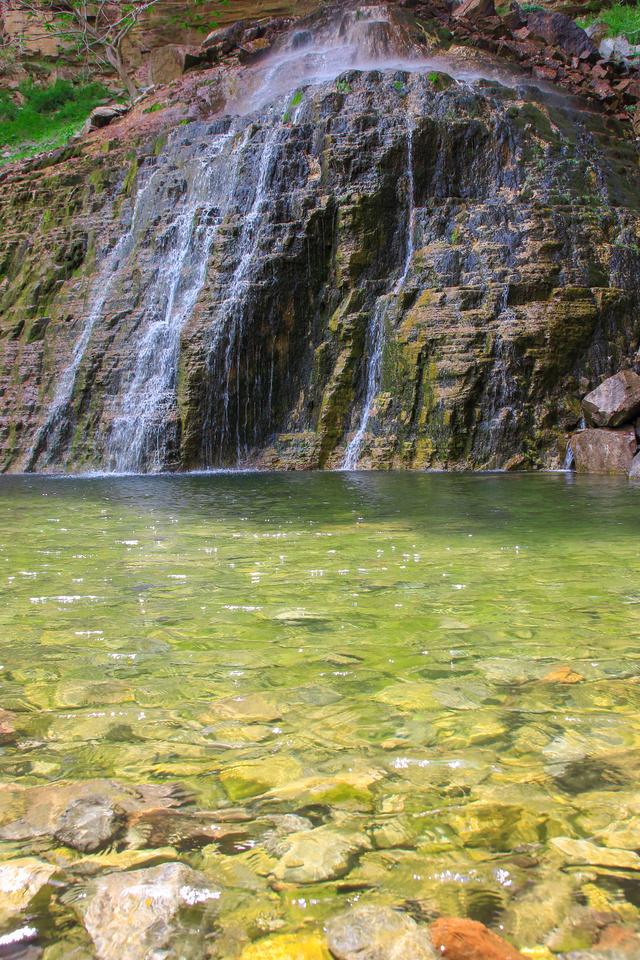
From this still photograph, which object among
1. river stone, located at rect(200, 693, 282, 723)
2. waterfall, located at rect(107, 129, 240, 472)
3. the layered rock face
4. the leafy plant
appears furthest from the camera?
the leafy plant

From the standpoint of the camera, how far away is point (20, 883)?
1.55m

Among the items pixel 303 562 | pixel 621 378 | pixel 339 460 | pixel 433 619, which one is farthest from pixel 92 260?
pixel 433 619

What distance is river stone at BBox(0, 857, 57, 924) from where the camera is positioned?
4.85 ft

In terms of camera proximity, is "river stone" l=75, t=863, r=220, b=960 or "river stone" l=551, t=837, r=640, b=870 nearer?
"river stone" l=75, t=863, r=220, b=960

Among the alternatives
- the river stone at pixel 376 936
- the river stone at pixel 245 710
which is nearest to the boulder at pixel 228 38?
the river stone at pixel 245 710

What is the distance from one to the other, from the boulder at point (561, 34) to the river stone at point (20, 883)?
28.7 metres

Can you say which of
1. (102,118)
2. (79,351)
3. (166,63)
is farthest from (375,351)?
(166,63)

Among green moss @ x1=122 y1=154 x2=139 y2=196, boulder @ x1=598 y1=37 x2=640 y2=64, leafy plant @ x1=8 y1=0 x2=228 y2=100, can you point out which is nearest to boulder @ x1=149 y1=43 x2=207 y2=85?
leafy plant @ x1=8 y1=0 x2=228 y2=100

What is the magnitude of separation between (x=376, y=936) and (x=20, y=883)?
73 cm

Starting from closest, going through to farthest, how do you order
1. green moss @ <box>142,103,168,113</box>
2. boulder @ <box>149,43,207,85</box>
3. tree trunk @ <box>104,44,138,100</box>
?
1. green moss @ <box>142,103,168,113</box>
2. tree trunk @ <box>104,44,138,100</box>
3. boulder @ <box>149,43,207,85</box>

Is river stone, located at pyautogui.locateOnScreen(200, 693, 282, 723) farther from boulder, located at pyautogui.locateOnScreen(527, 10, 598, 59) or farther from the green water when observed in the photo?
→ boulder, located at pyautogui.locateOnScreen(527, 10, 598, 59)

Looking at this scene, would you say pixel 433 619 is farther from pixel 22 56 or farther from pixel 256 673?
pixel 22 56

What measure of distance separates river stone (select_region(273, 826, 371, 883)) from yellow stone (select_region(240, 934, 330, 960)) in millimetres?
160

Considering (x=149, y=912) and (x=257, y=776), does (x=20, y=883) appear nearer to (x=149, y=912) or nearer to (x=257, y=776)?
(x=149, y=912)
